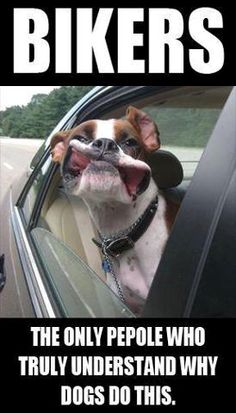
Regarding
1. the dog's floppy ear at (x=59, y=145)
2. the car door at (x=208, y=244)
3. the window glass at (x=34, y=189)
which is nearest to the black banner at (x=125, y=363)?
the car door at (x=208, y=244)

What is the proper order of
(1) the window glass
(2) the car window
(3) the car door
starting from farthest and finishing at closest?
(1) the window glass → (2) the car window → (3) the car door

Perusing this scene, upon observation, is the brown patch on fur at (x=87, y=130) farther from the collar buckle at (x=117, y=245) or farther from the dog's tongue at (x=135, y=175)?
the collar buckle at (x=117, y=245)

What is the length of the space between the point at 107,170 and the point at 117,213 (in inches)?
15.3

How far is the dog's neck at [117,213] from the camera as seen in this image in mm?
2336

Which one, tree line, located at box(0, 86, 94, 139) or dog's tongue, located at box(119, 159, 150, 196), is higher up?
tree line, located at box(0, 86, 94, 139)

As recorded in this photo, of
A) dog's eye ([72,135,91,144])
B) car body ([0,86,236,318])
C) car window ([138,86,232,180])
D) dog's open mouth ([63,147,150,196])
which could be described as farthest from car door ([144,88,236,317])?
car window ([138,86,232,180])

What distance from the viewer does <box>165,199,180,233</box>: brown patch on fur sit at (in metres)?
2.36

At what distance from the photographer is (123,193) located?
212 centimetres

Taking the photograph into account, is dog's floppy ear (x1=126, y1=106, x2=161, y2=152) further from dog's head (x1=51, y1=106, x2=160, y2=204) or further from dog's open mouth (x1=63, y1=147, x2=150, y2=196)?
dog's open mouth (x1=63, y1=147, x2=150, y2=196)

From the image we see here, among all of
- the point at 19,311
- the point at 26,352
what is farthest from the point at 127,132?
the point at 26,352

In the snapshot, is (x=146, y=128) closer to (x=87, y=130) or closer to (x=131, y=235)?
(x=87, y=130)

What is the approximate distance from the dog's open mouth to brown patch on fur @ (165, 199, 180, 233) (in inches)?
8.9

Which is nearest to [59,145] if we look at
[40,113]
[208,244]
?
[40,113]

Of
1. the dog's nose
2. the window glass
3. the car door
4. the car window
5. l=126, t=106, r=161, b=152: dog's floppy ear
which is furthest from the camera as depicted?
the window glass
